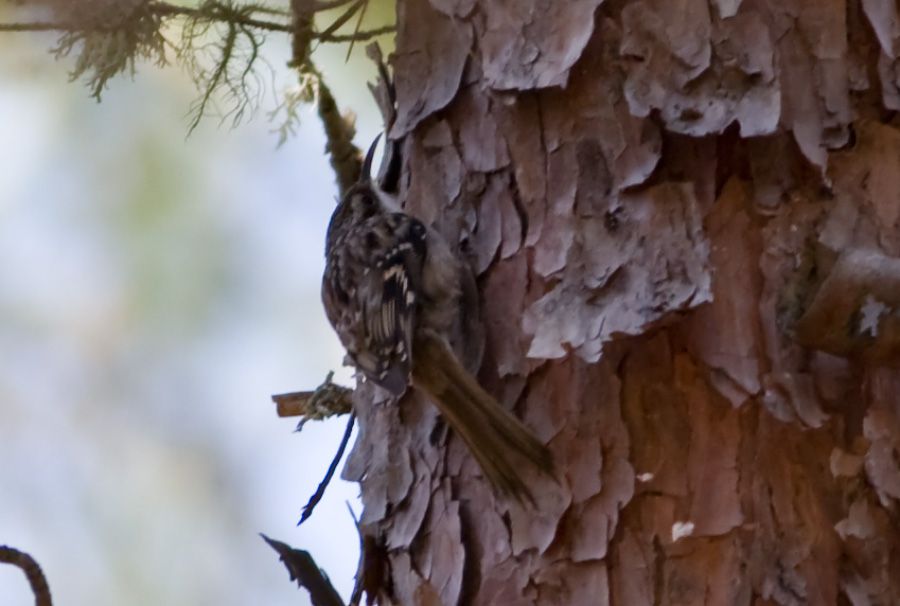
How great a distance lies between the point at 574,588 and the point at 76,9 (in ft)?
4.23

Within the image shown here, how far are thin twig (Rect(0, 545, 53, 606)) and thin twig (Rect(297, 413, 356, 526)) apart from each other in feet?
1.29

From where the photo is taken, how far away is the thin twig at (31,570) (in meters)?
1.44

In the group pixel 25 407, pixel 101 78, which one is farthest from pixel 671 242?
pixel 25 407

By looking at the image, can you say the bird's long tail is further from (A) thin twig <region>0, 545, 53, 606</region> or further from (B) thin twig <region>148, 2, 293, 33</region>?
(B) thin twig <region>148, 2, 293, 33</region>

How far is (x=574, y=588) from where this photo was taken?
149 centimetres

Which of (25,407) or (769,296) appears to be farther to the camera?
(25,407)

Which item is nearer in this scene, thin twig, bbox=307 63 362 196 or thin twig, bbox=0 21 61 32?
thin twig, bbox=0 21 61 32

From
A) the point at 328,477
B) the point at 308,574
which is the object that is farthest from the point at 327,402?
the point at 308,574

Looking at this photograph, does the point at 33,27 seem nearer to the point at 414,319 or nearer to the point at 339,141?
the point at 339,141

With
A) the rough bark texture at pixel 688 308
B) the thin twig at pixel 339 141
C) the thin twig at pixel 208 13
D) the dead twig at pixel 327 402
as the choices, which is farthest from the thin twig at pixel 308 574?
the thin twig at pixel 208 13

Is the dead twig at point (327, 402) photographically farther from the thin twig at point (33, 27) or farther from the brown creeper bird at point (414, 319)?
the thin twig at point (33, 27)

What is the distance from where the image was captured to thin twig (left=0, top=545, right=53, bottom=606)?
1443 mm

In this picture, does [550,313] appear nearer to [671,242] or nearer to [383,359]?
[671,242]

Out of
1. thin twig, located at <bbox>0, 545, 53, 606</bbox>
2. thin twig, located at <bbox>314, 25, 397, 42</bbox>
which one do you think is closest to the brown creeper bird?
thin twig, located at <bbox>314, 25, 397, 42</bbox>
